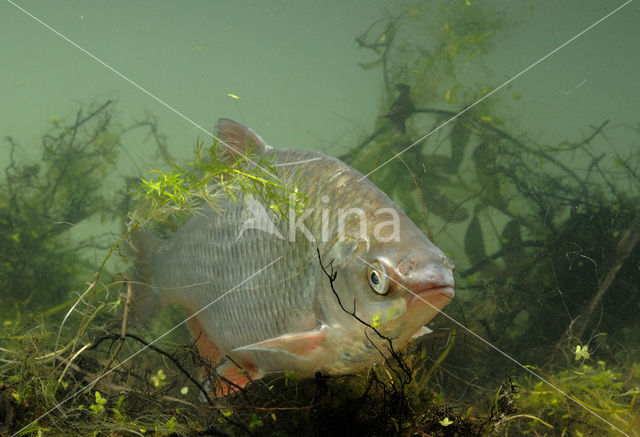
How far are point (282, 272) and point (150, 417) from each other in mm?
1087

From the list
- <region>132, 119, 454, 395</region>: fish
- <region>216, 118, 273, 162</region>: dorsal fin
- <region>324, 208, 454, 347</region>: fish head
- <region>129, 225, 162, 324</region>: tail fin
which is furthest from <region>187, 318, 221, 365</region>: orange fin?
<region>324, 208, 454, 347</region>: fish head

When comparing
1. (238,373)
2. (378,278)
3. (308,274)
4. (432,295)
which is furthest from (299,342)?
(238,373)

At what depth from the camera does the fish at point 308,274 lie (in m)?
1.92

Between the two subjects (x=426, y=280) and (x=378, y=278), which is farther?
(x=378, y=278)

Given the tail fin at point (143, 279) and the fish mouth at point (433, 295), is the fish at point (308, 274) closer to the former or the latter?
the fish mouth at point (433, 295)

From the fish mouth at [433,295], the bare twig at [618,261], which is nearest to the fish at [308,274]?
the fish mouth at [433,295]

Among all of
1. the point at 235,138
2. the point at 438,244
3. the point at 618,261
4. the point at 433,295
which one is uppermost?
the point at 235,138

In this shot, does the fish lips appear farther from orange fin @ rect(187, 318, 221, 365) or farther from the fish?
orange fin @ rect(187, 318, 221, 365)

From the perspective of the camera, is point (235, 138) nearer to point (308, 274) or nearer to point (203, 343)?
point (308, 274)

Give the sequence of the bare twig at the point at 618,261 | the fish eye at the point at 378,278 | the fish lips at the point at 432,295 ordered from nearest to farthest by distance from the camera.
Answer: the fish lips at the point at 432,295 → the fish eye at the point at 378,278 → the bare twig at the point at 618,261

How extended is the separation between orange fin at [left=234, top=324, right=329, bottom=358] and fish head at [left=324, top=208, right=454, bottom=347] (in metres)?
0.22

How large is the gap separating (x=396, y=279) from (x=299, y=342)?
0.71 m

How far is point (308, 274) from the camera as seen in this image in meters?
2.37

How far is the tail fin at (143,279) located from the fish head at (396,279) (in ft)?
7.85
